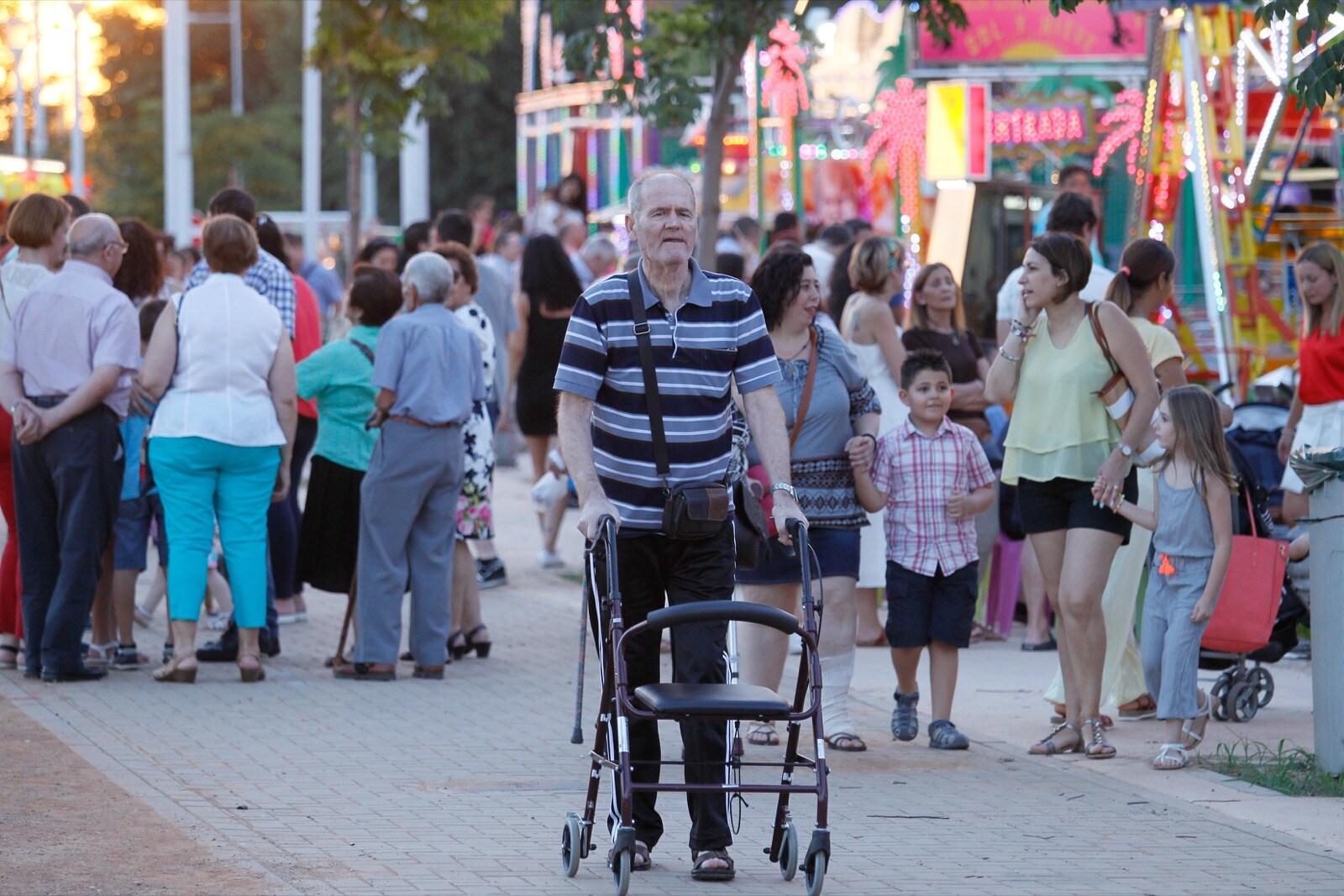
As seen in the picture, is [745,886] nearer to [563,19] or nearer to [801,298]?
[801,298]

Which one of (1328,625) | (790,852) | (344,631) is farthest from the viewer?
(344,631)

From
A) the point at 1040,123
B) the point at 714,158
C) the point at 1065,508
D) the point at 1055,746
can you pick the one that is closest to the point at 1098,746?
the point at 1055,746

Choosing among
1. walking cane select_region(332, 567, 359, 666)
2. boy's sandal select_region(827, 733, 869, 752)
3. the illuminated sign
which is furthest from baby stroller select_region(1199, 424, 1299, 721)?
the illuminated sign

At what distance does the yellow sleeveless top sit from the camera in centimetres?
723

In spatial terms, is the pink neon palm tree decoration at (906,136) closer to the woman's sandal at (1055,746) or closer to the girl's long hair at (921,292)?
the girl's long hair at (921,292)

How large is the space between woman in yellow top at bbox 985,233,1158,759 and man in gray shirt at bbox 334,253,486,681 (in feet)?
9.01

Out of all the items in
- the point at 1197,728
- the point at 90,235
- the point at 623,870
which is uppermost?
the point at 90,235

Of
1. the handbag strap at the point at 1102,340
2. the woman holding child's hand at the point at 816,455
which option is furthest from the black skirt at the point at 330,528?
the handbag strap at the point at 1102,340

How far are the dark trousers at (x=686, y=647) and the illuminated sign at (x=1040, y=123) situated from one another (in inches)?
475

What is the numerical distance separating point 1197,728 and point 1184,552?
76 cm

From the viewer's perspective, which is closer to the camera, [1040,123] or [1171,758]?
[1171,758]

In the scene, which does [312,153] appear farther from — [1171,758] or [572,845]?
[572,845]

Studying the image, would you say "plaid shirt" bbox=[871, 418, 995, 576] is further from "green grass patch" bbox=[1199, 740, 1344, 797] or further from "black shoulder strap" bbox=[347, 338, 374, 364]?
"black shoulder strap" bbox=[347, 338, 374, 364]

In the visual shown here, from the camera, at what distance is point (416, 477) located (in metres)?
8.88
